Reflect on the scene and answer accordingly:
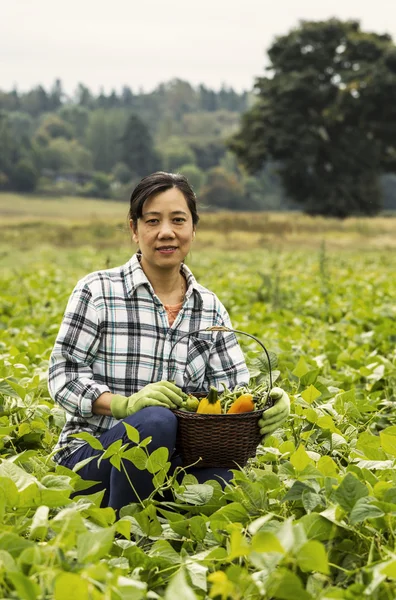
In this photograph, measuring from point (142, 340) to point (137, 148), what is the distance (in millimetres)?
69658

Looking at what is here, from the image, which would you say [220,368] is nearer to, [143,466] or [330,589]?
[143,466]

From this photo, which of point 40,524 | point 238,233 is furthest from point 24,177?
point 40,524

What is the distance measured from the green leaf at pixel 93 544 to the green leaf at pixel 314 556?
37 cm

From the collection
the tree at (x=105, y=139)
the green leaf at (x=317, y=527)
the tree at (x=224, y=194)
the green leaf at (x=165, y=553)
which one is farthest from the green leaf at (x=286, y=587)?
the tree at (x=105, y=139)

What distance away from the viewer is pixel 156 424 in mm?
2381

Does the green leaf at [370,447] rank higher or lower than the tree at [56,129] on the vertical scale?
lower

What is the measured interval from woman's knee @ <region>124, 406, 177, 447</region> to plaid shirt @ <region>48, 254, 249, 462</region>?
248mm

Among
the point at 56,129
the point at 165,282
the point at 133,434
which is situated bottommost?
the point at 133,434

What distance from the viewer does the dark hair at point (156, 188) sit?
2.80 meters

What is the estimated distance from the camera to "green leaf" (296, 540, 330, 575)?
1564 millimetres

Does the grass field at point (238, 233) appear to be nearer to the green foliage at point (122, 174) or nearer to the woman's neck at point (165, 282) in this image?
the woman's neck at point (165, 282)

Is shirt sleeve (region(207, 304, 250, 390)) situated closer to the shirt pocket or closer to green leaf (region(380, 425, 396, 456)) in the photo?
the shirt pocket

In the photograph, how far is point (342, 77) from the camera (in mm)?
32844

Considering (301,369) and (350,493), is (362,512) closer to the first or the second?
(350,493)
